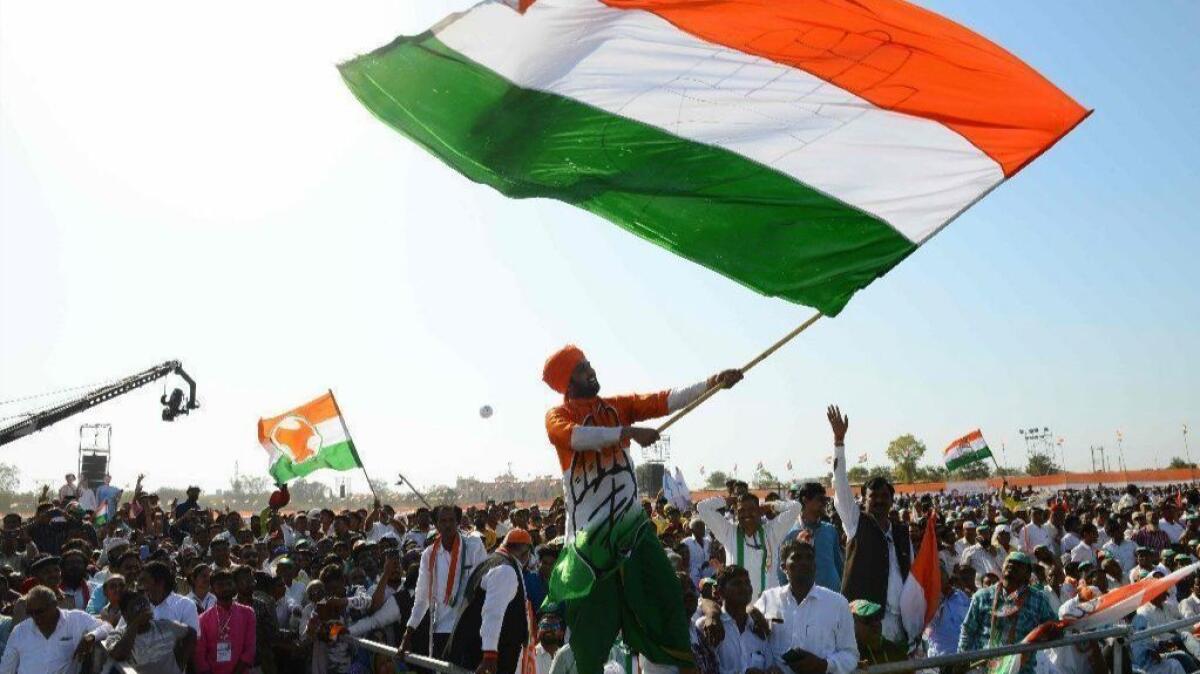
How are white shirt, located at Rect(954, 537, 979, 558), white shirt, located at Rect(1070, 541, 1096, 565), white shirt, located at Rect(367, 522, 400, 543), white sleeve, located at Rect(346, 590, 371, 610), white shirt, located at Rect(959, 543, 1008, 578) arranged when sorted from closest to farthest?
1. white sleeve, located at Rect(346, 590, 371, 610)
2. white shirt, located at Rect(959, 543, 1008, 578)
3. white shirt, located at Rect(1070, 541, 1096, 565)
4. white shirt, located at Rect(954, 537, 979, 558)
5. white shirt, located at Rect(367, 522, 400, 543)

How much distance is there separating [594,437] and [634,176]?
1872 millimetres

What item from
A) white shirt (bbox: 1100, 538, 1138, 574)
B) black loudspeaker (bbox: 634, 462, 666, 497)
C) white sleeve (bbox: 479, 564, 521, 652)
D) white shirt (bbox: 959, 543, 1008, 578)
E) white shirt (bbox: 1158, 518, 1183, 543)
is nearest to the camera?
white sleeve (bbox: 479, 564, 521, 652)

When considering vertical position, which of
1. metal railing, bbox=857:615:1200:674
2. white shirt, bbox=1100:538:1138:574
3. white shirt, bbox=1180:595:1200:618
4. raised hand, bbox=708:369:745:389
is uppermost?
raised hand, bbox=708:369:745:389

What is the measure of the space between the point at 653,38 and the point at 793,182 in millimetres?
1121

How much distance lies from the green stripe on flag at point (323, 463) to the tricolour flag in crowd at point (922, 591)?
11636 millimetres

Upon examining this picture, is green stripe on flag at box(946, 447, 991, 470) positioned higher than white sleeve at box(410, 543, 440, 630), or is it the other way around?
green stripe on flag at box(946, 447, 991, 470)

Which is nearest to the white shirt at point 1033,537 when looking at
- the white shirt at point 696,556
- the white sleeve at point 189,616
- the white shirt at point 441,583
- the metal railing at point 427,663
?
the white shirt at point 696,556

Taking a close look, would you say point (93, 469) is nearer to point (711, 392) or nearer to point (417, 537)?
point (417, 537)

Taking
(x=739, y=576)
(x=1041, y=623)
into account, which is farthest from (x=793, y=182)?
(x=1041, y=623)

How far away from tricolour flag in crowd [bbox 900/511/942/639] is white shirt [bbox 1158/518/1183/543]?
953 cm

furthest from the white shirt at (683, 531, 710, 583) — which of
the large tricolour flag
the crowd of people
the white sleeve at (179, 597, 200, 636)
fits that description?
the large tricolour flag

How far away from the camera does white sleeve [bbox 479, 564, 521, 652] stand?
6.28 metres

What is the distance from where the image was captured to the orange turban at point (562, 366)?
4973 mm

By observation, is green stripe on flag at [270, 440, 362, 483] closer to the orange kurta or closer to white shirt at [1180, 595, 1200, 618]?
white shirt at [1180, 595, 1200, 618]
